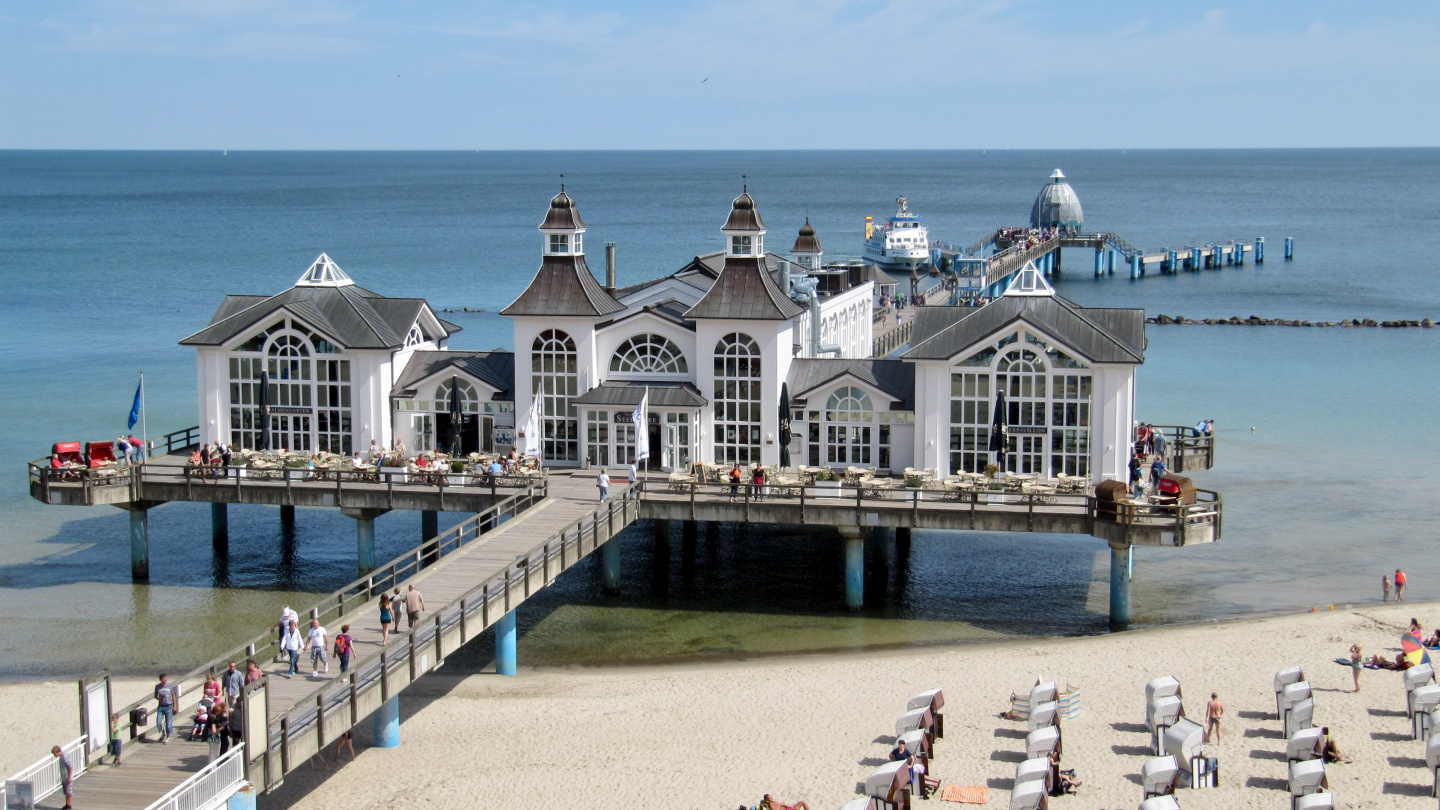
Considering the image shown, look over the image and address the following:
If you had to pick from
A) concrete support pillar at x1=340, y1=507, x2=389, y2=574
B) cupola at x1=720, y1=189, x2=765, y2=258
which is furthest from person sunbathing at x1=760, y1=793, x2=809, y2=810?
cupola at x1=720, y1=189, x2=765, y2=258

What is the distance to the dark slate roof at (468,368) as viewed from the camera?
38531 mm

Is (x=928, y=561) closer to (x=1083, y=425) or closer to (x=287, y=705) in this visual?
(x=1083, y=425)

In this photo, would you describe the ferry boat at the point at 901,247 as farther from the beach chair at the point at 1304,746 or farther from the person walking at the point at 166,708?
the person walking at the point at 166,708

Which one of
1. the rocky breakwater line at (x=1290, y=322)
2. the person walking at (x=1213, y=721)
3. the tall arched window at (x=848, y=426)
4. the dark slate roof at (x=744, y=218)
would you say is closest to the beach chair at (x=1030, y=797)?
the person walking at (x=1213, y=721)

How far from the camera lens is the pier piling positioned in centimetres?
2947

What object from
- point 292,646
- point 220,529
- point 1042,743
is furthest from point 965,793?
point 220,529

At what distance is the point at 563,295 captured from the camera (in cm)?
3788

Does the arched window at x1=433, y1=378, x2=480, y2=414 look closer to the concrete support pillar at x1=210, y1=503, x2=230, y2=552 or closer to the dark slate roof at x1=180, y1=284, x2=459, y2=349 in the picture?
the dark slate roof at x1=180, y1=284, x2=459, y2=349

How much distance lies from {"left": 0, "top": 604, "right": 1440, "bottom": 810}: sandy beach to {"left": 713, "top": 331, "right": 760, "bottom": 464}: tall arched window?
7.78 meters

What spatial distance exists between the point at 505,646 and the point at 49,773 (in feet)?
34.5

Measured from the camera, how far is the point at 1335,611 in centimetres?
3328

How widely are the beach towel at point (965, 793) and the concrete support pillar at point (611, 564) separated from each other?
13548 mm

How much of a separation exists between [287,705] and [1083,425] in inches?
771

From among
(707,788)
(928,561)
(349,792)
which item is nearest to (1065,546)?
(928,561)
